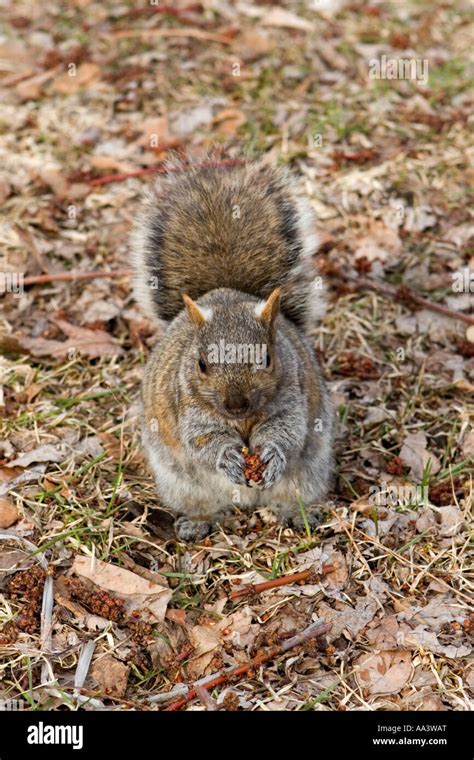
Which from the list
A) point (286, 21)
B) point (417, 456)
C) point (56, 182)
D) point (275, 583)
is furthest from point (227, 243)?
point (286, 21)

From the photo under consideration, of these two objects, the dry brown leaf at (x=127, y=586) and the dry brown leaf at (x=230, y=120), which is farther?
the dry brown leaf at (x=230, y=120)

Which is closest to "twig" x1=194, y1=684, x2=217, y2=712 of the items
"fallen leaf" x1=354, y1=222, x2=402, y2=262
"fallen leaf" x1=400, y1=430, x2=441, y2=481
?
"fallen leaf" x1=400, y1=430, x2=441, y2=481

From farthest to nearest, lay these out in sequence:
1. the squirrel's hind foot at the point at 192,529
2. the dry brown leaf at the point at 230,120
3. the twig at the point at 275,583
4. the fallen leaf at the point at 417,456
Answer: the dry brown leaf at the point at 230,120 → the fallen leaf at the point at 417,456 → the squirrel's hind foot at the point at 192,529 → the twig at the point at 275,583

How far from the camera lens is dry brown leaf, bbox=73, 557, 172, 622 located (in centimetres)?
453

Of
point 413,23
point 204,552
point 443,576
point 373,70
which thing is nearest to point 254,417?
point 204,552

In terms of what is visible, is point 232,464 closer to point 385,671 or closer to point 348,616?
point 348,616

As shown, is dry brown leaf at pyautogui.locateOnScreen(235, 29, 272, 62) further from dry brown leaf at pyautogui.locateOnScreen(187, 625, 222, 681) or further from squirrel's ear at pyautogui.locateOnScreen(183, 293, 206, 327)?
dry brown leaf at pyautogui.locateOnScreen(187, 625, 222, 681)

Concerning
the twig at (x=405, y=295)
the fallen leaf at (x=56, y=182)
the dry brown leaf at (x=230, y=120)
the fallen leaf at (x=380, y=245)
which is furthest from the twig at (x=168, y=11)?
the twig at (x=405, y=295)

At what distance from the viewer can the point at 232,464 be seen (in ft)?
15.1

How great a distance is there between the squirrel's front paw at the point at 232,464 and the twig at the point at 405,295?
2.42 m

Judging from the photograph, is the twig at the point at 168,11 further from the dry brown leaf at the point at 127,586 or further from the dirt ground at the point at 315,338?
the dry brown leaf at the point at 127,586

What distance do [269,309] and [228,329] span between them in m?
0.22

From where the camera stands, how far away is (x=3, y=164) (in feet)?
25.2

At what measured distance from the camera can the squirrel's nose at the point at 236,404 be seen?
4.25m
